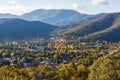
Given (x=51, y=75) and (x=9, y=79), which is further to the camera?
(x=51, y=75)

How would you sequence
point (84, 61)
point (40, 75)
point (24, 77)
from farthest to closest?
point (84, 61) < point (40, 75) < point (24, 77)

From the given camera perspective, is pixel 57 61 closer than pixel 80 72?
No

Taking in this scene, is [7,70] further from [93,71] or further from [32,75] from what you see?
[93,71]

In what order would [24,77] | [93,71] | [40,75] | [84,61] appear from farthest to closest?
[84,61]
[40,75]
[93,71]
[24,77]

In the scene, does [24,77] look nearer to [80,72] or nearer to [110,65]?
[80,72]

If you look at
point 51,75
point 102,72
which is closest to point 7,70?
point 51,75

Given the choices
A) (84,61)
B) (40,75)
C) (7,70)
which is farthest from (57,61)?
(7,70)

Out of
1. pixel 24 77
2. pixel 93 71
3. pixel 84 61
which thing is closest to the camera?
pixel 24 77

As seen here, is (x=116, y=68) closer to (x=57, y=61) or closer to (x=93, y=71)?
(x=93, y=71)

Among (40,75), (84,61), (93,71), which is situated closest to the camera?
(93,71)
